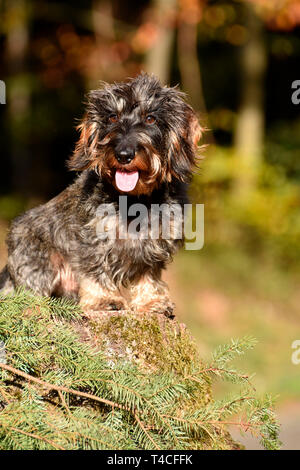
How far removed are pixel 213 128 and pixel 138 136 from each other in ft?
39.6

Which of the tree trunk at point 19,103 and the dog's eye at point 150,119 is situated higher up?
the tree trunk at point 19,103

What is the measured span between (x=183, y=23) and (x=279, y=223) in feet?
17.9

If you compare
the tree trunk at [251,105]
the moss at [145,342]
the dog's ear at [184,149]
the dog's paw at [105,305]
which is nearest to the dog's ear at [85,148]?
the dog's ear at [184,149]

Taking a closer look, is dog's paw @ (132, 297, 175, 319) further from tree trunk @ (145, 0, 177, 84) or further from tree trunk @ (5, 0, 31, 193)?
tree trunk @ (5, 0, 31, 193)

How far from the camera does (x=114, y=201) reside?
4.23 metres

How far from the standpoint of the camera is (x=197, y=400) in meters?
3.30

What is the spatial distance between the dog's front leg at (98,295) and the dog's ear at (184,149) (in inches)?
33.9

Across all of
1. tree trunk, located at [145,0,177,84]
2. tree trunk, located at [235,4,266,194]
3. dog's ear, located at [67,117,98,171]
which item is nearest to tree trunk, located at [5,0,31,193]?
tree trunk, located at [145,0,177,84]

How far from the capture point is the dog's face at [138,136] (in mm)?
3867

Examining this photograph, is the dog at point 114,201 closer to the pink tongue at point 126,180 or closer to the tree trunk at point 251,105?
the pink tongue at point 126,180

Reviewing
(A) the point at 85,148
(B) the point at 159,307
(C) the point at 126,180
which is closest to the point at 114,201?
(C) the point at 126,180

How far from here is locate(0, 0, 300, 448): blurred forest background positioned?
11.0m

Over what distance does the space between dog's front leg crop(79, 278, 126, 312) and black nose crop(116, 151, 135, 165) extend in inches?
36.0

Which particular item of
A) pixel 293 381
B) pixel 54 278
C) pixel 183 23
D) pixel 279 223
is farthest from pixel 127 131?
pixel 183 23
